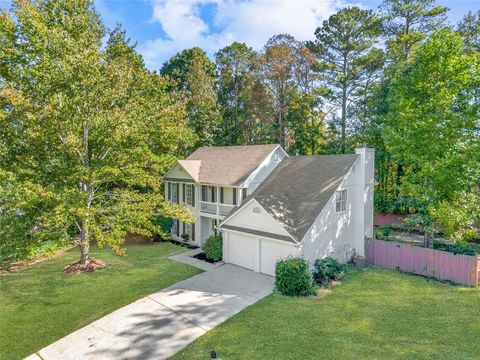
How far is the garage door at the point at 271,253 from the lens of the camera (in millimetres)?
15039

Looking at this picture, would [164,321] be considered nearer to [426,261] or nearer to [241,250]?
[241,250]

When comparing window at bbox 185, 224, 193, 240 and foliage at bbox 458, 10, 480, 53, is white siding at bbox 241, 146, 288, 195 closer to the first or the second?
window at bbox 185, 224, 193, 240

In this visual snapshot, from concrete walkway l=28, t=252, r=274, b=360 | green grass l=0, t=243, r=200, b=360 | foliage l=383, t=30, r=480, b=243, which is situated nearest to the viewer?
concrete walkway l=28, t=252, r=274, b=360

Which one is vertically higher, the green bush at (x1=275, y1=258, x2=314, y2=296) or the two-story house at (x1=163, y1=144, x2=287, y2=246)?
the two-story house at (x1=163, y1=144, x2=287, y2=246)

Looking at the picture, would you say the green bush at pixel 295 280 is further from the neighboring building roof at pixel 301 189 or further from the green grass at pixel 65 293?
the green grass at pixel 65 293

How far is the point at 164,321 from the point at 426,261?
1281 cm

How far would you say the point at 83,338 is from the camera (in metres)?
10.1

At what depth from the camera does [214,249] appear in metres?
18.5

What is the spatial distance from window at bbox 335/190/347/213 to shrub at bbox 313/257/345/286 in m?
2.99

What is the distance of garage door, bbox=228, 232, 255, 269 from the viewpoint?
16.7 metres

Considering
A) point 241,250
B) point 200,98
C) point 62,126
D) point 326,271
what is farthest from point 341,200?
point 200,98

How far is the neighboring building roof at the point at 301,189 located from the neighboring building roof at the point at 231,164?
140 cm

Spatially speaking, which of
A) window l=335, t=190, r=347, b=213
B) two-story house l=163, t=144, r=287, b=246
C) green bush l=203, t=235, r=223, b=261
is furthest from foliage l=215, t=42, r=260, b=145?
window l=335, t=190, r=347, b=213

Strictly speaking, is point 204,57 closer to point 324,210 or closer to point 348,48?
point 348,48
